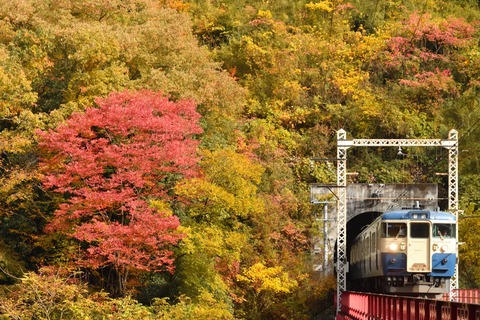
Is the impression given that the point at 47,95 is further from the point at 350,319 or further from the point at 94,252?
the point at 350,319

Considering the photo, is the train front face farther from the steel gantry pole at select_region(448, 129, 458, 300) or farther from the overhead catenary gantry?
the overhead catenary gantry

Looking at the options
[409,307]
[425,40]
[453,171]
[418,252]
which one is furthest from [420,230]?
[425,40]

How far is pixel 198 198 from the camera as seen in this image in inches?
1148

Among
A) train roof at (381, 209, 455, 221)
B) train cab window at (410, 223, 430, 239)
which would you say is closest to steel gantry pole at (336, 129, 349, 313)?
train roof at (381, 209, 455, 221)

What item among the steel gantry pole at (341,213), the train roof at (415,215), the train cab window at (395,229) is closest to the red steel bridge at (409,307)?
the train cab window at (395,229)

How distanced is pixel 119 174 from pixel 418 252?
8882 mm

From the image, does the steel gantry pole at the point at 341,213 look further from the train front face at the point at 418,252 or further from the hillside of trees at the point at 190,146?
the train front face at the point at 418,252

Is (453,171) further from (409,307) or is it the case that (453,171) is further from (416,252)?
(409,307)

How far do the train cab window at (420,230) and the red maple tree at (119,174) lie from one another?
6.65 meters

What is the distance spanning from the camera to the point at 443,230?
28.5 metres

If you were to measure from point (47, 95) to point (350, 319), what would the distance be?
12.2 meters

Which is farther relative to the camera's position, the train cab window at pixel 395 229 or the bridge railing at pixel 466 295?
the bridge railing at pixel 466 295

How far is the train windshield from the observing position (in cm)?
2830

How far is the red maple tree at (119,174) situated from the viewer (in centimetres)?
2608
